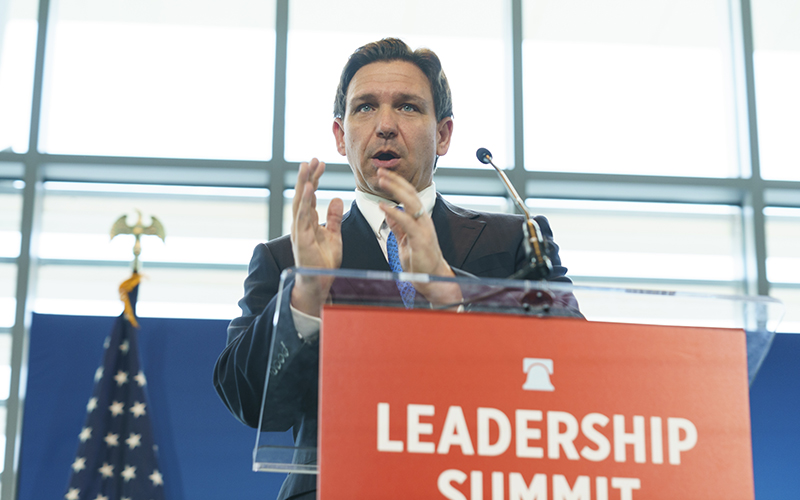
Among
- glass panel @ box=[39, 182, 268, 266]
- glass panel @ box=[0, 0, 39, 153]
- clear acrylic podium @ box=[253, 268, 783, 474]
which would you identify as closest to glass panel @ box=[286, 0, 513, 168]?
glass panel @ box=[39, 182, 268, 266]

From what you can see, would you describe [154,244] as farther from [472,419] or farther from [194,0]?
[472,419]

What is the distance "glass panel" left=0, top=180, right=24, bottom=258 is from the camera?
15.5ft

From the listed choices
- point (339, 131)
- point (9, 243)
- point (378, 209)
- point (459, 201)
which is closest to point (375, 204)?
point (378, 209)

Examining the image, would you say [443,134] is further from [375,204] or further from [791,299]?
[791,299]

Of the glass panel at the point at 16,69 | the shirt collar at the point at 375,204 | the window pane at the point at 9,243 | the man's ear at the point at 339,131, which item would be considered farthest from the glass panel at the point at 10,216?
the shirt collar at the point at 375,204

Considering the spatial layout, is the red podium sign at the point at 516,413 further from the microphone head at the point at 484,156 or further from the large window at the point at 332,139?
the large window at the point at 332,139

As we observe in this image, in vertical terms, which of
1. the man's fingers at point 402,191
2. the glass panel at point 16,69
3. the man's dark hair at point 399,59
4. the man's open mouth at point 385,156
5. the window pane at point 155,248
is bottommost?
the man's fingers at point 402,191

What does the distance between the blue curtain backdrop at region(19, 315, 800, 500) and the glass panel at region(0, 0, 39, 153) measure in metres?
1.94

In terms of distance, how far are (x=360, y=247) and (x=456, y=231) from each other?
0.22m

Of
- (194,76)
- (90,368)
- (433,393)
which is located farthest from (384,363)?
(194,76)

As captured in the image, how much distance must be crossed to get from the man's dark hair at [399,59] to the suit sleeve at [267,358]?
483 millimetres

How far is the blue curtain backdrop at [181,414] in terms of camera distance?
123 inches

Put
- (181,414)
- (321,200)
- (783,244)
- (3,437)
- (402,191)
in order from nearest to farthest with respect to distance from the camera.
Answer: (402,191)
(181,414)
(3,437)
(321,200)
(783,244)

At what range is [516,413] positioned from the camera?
892 mm
